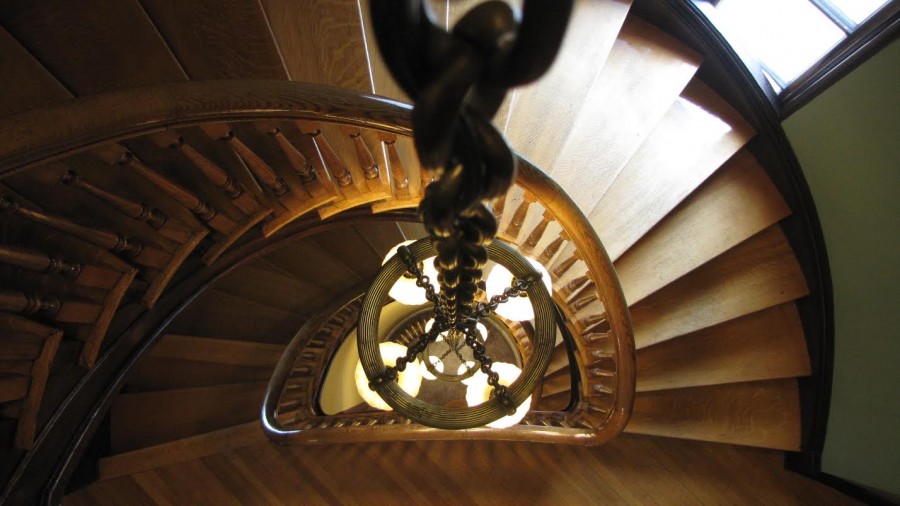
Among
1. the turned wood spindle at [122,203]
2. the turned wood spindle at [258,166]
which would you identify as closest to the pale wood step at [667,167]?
the turned wood spindle at [258,166]

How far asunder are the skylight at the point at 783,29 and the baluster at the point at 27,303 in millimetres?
3600

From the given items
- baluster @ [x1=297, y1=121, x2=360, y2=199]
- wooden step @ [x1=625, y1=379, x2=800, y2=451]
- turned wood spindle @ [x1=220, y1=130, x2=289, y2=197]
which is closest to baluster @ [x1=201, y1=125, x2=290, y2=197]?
turned wood spindle @ [x1=220, y1=130, x2=289, y2=197]

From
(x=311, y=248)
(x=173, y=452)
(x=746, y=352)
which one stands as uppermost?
(x=311, y=248)

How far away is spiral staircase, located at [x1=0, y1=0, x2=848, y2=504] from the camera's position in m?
1.71

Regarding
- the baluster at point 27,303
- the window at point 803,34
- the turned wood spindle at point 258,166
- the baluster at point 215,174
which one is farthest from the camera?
the window at point 803,34

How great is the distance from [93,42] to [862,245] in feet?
12.2

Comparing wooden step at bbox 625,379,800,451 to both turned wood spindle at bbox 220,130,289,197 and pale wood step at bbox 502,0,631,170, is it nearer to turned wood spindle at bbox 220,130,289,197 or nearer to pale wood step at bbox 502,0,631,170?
pale wood step at bbox 502,0,631,170

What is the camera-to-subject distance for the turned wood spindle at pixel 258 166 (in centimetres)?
195

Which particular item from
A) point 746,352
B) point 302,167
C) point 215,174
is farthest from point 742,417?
point 215,174

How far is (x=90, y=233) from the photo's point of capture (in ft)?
5.97

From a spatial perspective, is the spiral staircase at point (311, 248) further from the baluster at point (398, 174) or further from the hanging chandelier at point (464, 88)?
the hanging chandelier at point (464, 88)

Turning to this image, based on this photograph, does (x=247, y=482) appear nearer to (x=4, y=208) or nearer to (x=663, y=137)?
(x=4, y=208)

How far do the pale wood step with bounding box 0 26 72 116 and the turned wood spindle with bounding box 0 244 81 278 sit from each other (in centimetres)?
45

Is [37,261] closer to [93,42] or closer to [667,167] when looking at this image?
[93,42]
